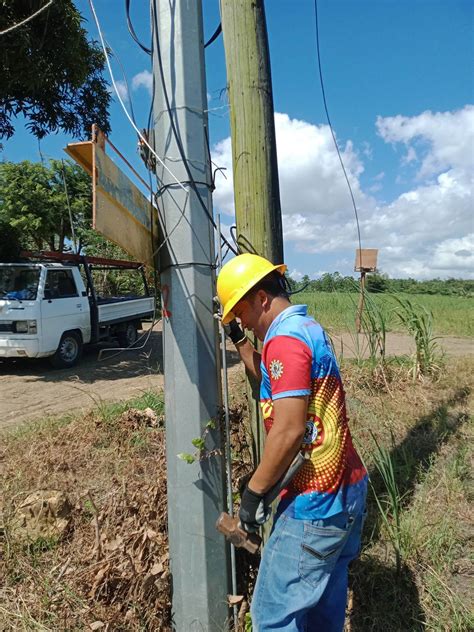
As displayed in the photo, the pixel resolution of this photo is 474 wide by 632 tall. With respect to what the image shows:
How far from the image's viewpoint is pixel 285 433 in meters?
1.70

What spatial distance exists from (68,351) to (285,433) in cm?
859

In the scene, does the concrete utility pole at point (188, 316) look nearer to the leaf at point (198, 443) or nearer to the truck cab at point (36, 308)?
the leaf at point (198, 443)

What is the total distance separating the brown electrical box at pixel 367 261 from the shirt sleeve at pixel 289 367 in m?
7.29

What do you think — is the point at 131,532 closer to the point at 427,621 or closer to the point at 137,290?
the point at 427,621

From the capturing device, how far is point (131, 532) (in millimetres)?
2541

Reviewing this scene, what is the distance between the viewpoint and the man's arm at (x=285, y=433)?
1.70 m

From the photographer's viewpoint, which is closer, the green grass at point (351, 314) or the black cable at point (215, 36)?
the black cable at point (215, 36)

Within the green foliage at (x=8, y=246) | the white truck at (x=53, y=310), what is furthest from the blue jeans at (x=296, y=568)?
the green foliage at (x=8, y=246)

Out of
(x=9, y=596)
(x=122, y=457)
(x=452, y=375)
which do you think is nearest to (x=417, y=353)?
(x=452, y=375)

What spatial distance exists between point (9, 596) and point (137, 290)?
18161 mm

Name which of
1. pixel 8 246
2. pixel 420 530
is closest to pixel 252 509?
pixel 420 530

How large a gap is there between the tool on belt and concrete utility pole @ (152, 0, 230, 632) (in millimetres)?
278

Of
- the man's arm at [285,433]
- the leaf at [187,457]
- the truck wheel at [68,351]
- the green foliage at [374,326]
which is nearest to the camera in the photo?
the man's arm at [285,433]

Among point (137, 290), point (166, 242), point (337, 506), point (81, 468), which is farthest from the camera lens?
point (137, 290)
